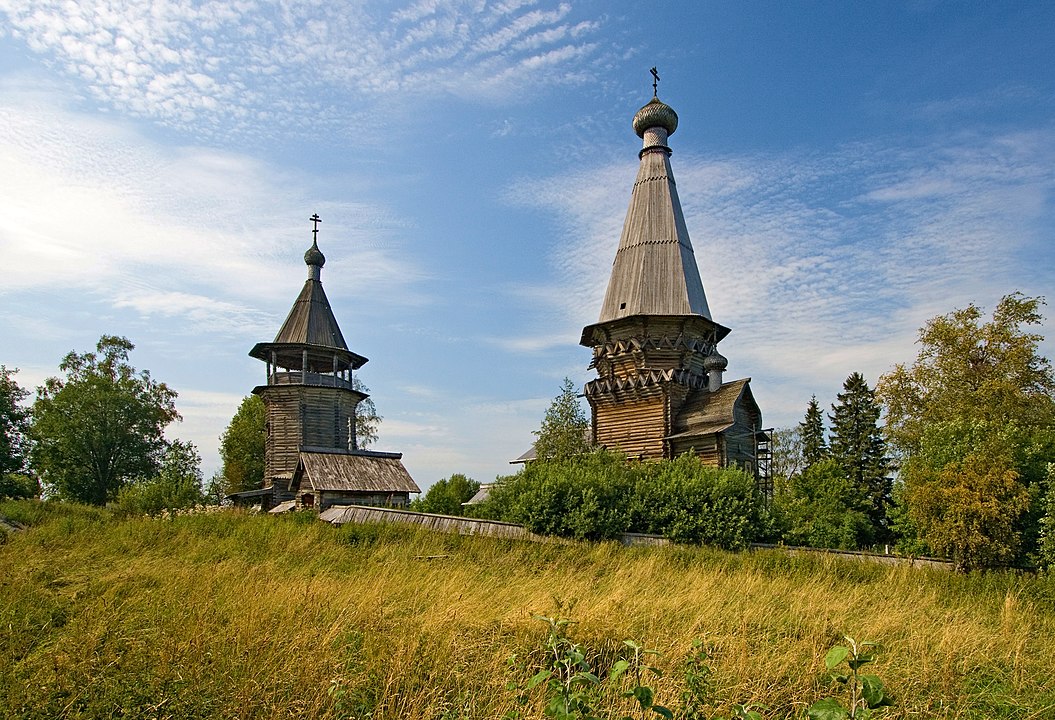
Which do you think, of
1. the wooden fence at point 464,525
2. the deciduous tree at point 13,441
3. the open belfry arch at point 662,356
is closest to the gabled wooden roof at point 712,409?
the open belfry arch at point 662,356

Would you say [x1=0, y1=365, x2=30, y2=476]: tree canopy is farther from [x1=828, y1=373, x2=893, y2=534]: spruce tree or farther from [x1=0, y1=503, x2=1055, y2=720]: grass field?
[x1=828, y1=373, x2=893, y2=534]: spruce tree

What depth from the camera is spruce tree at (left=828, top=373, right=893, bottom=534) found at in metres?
29.6

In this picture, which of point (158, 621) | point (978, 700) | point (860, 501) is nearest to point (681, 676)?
point (978, 700)

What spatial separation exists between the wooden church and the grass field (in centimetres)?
1640

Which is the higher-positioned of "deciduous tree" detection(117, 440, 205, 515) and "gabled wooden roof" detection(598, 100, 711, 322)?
"gabled wooden roof" detection(598, 100, 711, 322)

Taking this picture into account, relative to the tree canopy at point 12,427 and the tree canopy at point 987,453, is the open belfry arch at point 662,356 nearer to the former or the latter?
the tree canopy at point 987,453

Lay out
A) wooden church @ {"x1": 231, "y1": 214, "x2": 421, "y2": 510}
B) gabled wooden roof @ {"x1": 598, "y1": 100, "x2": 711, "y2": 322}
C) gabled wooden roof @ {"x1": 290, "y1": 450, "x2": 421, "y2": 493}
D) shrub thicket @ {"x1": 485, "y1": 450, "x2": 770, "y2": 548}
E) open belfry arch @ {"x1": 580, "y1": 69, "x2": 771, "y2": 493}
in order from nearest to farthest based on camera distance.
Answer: shrub thicket @ {"x1": 485, "y1": 450, "x2": 770, "y2": 548} → open belfry arch @ {"x1": 580, "y1": 69, "x2": 771, "y2": 493} → gabled wooden roof @ {"x1": 598, "y1": 100, "x2": 711, "y2": 322} → gabled wooden roof @ {"x1": 290, "y1": 450, "x2": 421, "y2": 493} → wooden church @ {"x1": 231, "y1": 214, "x2": 421, "y2": 510}

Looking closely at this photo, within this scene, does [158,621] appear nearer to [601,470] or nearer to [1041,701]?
[1041,701]

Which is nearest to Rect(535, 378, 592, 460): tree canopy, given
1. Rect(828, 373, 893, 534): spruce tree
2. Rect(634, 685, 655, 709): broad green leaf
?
Rect(828, 373, 893, 534): spruce tree

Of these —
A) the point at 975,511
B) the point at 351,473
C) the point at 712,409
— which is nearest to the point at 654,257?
the point at 712,409

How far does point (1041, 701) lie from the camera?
565cm

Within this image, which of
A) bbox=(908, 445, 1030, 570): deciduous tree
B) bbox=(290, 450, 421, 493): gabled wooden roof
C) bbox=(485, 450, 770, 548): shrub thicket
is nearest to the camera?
bbox=(908, 445, 1030, 570): deciduous tree

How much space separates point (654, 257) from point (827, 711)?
84.3ft

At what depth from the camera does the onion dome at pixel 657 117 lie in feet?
97.6
